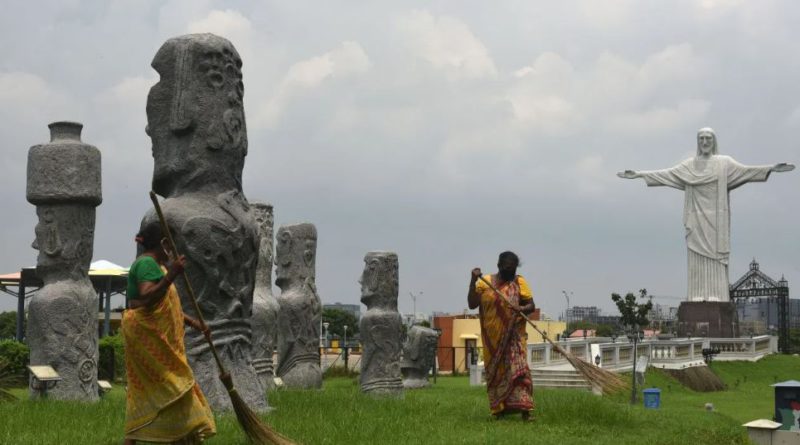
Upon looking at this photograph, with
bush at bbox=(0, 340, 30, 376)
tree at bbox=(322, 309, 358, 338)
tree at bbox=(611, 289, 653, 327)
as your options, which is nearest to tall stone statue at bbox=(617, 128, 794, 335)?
tree at bbox=(611, 289, 653, 327)

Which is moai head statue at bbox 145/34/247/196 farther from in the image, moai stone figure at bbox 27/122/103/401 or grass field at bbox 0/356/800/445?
moai stone figure at bbox 27/122/103/401

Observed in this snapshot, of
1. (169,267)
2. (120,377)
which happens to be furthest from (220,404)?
(120,377)

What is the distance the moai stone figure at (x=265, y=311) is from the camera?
1599 cm

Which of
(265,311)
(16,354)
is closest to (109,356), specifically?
(16,354)

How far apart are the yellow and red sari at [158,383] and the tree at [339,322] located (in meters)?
60.2

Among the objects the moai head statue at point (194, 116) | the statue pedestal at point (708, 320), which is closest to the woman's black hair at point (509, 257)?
the moai head statue at point (194, 116)

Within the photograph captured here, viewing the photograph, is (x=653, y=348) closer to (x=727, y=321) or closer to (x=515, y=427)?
(x=727, y=321)

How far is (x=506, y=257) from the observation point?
1077cm

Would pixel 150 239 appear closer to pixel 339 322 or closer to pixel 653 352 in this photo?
pixel 653 352

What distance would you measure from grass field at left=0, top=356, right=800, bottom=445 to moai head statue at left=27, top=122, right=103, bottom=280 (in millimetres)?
2365

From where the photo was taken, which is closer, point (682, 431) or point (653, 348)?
point (682, 431)

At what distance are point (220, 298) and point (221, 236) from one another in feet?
2.10

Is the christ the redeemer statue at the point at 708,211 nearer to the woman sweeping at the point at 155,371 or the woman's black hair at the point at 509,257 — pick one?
the woman's black hair at the point at 509,257

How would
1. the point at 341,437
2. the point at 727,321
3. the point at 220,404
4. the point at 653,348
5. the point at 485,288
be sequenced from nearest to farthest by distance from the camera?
1. the point at 341,437
2. the point at 220,404
3. the point at 485,288
4. the point at 653,348
5. the point at 727,321
